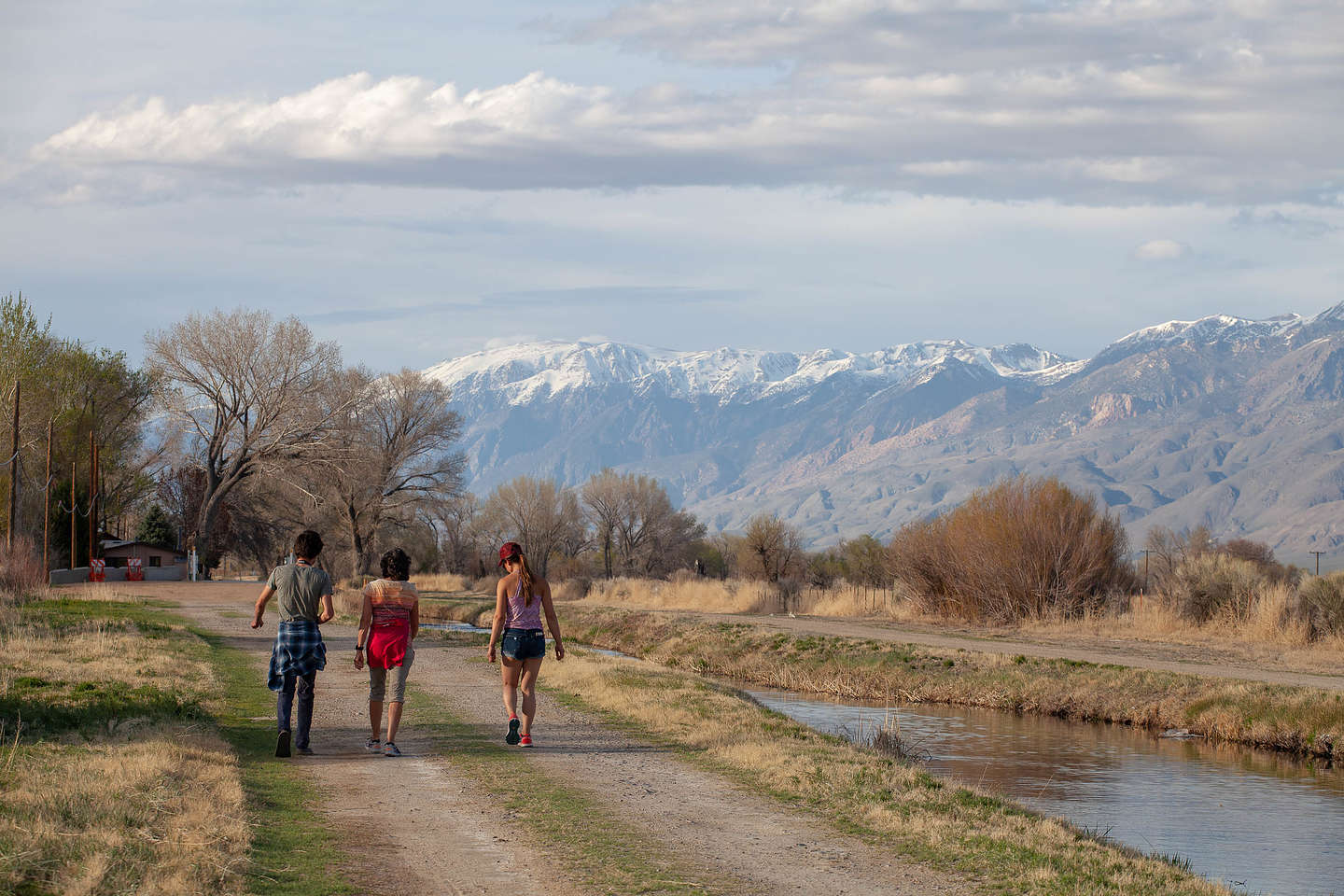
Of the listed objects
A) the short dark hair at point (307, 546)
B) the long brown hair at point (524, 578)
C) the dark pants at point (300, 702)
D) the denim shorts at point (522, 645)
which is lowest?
the dark pants at point (300, 702)

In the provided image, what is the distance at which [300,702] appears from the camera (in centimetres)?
1262

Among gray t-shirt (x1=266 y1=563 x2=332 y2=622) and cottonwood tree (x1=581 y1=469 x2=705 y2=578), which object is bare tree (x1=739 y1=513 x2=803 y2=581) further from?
gray t-shirt (x1=266 y1=563 x2=332 y2=622)

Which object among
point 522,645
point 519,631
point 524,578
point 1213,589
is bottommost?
point 1213,589

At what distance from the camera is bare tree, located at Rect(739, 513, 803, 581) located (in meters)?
70.3

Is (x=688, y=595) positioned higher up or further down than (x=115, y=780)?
further down

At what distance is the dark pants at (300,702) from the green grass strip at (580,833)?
1.38 metres

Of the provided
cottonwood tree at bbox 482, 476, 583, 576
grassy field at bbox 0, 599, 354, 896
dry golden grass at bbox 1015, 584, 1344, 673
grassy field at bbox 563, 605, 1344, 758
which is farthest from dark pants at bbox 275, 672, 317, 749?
cottonwood tree at bbox 482, 476, 583, 576

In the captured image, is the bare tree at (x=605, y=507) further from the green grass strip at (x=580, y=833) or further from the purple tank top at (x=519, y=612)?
the green grass strip at (x=580, y=833)

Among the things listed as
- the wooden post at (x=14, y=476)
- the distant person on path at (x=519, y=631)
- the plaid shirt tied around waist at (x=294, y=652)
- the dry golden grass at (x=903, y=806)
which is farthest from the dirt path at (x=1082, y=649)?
the wooden post at (x=14, y=476)

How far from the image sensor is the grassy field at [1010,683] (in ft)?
65.8

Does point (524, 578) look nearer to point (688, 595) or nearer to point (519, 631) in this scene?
point (519, 631)

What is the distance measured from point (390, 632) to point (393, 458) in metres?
60.7

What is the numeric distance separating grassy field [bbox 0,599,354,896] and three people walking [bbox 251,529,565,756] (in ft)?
2.57

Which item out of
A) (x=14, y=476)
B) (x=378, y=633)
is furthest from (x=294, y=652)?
(x=14, y=476)
